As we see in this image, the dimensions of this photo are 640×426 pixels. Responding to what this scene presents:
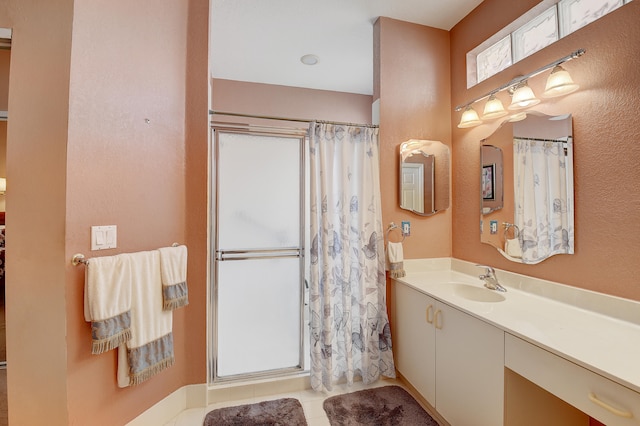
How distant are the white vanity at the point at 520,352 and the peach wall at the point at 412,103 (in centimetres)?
46

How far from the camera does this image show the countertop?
103 centimetres

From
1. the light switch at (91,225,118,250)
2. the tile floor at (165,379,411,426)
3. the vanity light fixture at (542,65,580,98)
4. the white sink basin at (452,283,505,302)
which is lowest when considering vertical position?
the tile floor at (165,379,411,426)

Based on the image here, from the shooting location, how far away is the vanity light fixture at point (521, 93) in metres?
1.56

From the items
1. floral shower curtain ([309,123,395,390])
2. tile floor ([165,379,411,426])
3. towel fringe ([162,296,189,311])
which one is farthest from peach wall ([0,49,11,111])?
tile floor ([165,379,411,426])

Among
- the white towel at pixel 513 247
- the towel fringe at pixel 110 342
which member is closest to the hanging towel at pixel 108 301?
the towel fringe at pixel 110 342

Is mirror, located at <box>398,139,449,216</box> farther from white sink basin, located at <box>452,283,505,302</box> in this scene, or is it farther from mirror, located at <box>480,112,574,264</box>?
white sink basin, located at <box>452,283,505,302</box>

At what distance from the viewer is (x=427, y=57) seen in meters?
2.46

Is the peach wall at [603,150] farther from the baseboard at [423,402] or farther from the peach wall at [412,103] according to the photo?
the baseboard at [423,402]

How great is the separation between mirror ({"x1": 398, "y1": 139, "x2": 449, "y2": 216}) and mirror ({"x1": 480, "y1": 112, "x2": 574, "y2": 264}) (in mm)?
325

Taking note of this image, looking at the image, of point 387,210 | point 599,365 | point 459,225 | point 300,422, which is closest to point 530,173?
point 459,225

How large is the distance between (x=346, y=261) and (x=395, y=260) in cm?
40

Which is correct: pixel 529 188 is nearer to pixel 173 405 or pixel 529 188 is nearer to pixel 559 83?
pixel 559 83

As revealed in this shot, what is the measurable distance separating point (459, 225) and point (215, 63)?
115 inches

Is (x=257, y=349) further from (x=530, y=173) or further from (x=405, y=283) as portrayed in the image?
(x=530, y=173)
